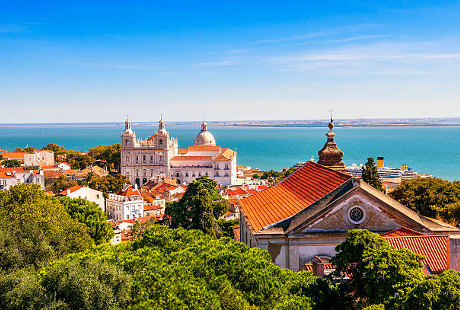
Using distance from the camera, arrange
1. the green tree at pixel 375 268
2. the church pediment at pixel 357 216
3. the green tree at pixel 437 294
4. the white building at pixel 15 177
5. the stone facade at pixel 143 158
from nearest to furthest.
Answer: the green tree at pixel 437 294 < the green tree at pixel 375 268 < the church pediment at pixel 357 216 < the white building at pixel 15 177 < the stone facade at pixel 143 158

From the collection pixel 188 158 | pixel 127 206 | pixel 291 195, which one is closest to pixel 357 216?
pixel 291 195

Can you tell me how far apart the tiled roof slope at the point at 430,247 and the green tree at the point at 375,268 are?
258 centimetres

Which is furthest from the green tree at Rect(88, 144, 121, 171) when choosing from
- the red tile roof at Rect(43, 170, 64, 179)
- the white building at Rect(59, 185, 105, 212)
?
the white building at Rect(59, 185, 105, 212)

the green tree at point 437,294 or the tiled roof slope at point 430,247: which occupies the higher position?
the green tree at point 437,294

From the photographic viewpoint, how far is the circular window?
48.7 ft

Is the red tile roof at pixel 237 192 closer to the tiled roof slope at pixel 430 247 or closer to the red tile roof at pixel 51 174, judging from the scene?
the red tile roof at pixel 51 174

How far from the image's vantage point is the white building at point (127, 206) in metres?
48.4

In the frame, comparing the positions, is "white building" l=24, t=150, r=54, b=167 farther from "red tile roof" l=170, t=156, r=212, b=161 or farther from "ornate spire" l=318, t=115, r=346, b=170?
"ornate spire" l=318, t=115, r=346, b=170

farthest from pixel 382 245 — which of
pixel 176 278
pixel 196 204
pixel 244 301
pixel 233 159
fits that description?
pixel 233 159

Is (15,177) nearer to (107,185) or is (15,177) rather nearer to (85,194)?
(85,194)

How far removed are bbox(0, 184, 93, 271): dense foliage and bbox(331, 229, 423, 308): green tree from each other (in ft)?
31.2

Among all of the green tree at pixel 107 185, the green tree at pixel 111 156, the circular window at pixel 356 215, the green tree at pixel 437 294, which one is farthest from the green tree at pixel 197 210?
the green tree at pixel 111 156

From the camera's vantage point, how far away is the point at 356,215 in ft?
48.9

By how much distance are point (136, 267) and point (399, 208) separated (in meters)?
8.86
